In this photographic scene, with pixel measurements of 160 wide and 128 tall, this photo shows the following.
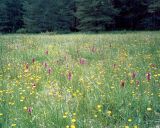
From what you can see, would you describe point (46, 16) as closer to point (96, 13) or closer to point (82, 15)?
point (82, 15)

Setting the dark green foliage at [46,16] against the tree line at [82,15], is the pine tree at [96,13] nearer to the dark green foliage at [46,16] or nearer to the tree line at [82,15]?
the tree line at [82,15]

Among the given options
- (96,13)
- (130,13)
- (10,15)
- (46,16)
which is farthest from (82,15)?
(10,15)

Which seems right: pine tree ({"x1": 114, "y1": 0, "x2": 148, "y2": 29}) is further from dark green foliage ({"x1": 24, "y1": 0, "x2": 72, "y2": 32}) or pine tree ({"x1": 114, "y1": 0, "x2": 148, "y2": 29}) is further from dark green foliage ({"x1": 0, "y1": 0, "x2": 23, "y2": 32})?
dark green foliage ({"x1": 0, "y1": 0, "x2": 23, "y2": 32})

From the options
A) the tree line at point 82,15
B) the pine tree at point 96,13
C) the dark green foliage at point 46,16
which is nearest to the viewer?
the pine tree at point 96,13

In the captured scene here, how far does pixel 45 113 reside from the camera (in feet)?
14.1

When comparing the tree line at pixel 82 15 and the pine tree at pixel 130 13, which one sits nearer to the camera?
the tree line at pixel 82 15

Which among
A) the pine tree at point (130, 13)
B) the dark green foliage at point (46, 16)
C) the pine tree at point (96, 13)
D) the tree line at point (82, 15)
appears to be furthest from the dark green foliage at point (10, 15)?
the pine tree at point (130, 13)

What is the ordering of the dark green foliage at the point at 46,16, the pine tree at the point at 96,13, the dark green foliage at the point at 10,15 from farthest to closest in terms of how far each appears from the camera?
the dark green foliage at the point at 10,15, the dark green foliage at the point at 46,16, the pine tree at the point at 96,13

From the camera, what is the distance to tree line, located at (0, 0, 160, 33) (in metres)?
44.2

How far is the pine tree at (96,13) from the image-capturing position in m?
43.4

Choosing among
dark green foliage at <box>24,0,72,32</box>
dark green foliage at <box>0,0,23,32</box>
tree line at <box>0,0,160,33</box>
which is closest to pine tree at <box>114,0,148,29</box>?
tree line at <box>0,0,160,33</box>

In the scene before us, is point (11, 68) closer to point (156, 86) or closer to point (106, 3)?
point (156, 86)

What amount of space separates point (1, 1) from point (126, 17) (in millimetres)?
20005

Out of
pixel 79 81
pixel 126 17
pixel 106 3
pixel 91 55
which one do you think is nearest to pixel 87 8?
pixel 106 3
